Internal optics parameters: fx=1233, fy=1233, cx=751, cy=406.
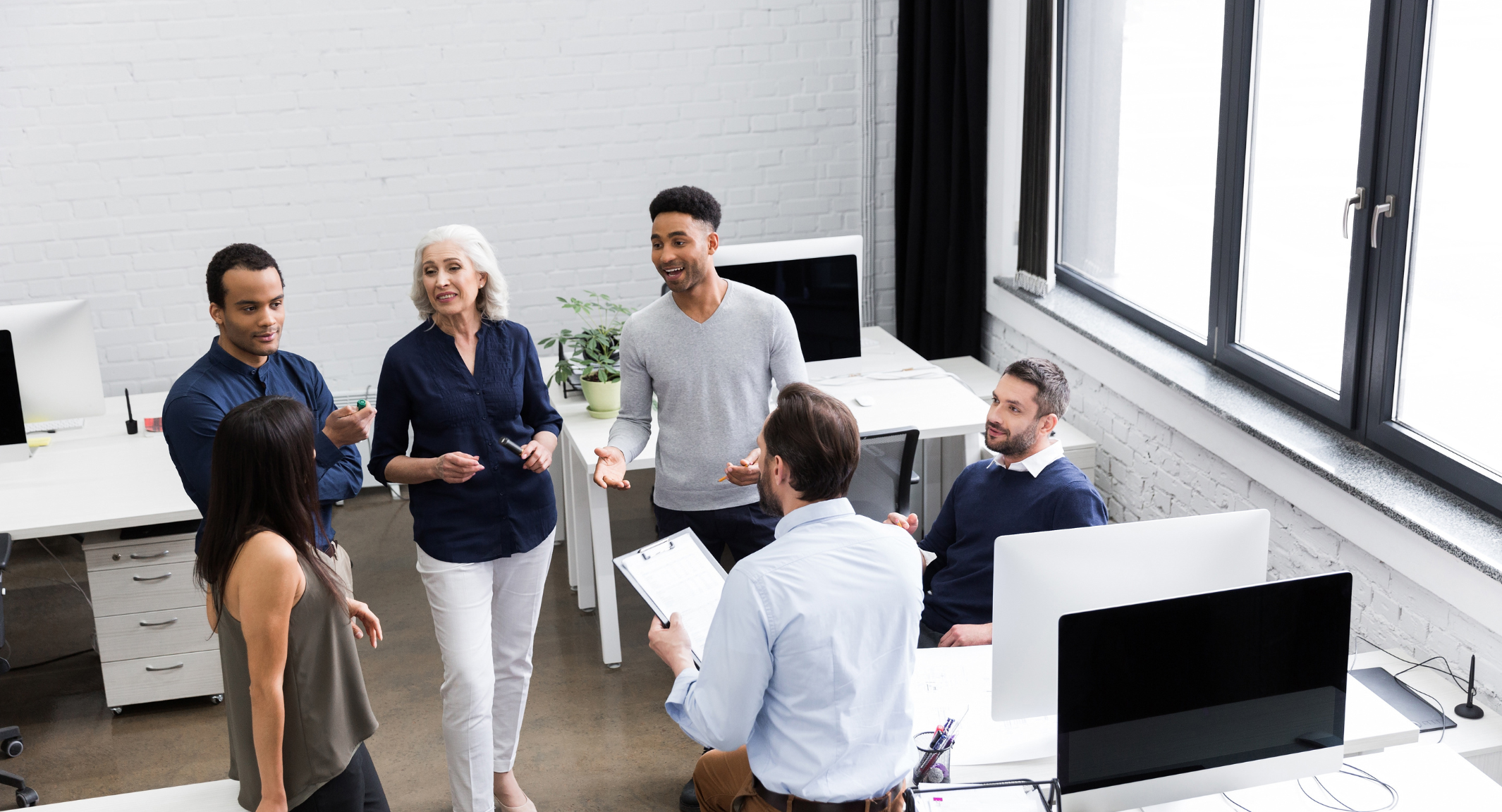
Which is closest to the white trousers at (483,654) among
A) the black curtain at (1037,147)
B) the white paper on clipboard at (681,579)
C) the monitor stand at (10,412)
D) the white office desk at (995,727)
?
the white paper on clipboard at (681,579)

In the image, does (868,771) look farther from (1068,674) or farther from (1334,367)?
(1334,367)

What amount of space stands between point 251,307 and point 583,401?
1819 mm

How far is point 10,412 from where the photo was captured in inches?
155

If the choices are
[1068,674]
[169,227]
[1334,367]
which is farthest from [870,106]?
[1068,674]

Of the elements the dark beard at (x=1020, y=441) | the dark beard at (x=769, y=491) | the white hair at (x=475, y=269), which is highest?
the white hair at (x=475, y=269)

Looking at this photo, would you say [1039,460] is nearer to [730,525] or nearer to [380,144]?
[730,525]

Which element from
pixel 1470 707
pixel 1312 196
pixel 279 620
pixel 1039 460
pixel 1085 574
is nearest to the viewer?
pixel 279 620

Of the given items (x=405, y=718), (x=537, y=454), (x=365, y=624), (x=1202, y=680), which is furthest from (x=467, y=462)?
(x=1202, y=680)

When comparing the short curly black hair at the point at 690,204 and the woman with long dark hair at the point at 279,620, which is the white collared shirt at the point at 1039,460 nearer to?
the short curly black hair at the point at 690,204

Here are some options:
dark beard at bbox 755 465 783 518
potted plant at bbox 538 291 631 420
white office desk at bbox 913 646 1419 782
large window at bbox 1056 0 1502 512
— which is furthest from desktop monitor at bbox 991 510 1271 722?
potted plant at bbox 538 291 631 420

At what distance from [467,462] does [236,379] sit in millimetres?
503

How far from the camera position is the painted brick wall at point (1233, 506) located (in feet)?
9.27

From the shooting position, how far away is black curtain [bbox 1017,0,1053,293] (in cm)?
455

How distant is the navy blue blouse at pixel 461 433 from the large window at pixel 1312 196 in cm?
219
